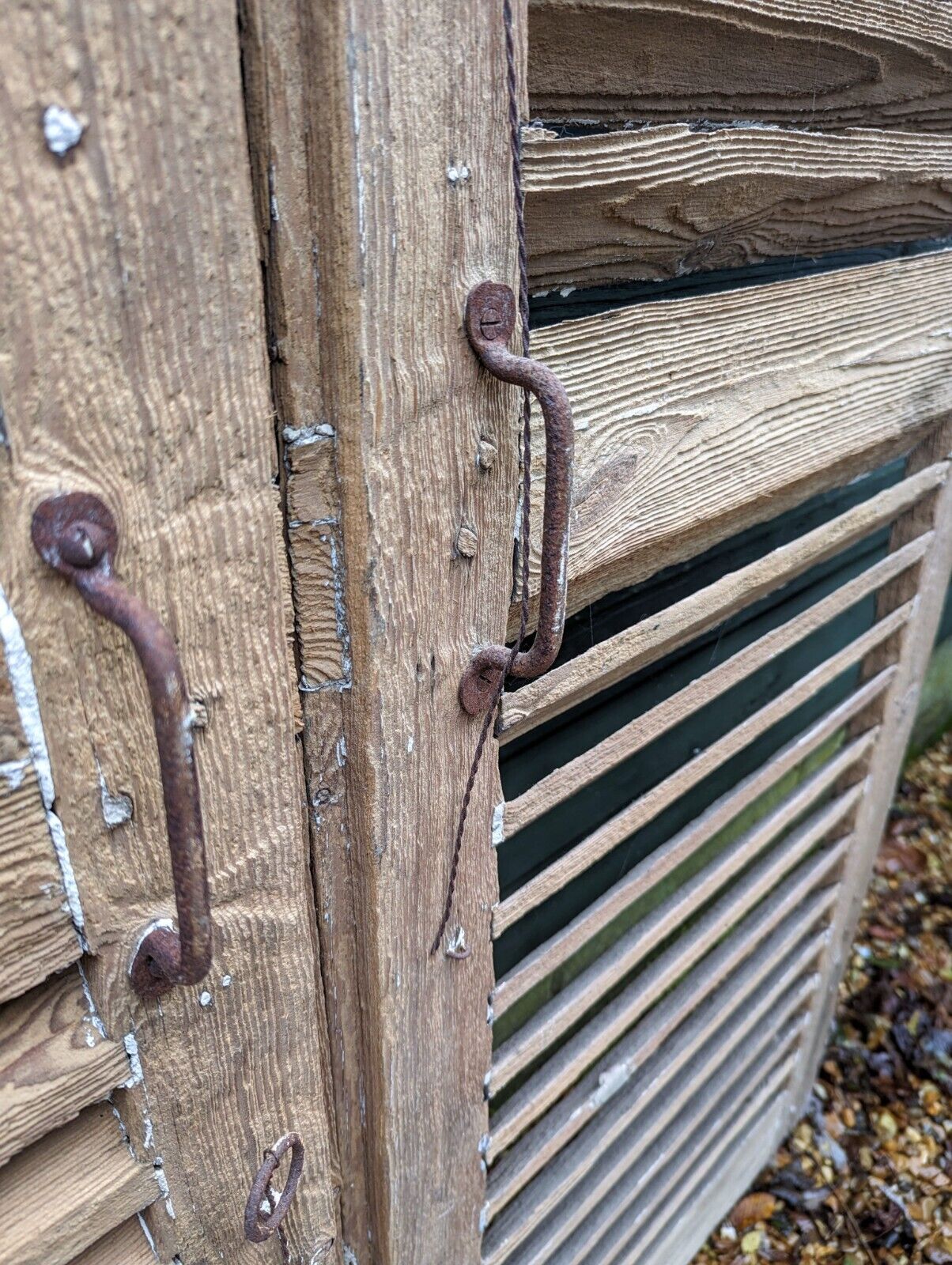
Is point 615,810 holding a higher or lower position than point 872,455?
lower

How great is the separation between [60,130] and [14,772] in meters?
0.34

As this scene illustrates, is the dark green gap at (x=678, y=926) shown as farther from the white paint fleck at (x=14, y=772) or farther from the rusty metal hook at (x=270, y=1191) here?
the white paint fleck at (x=14, y=772)

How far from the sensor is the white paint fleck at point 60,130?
39cm

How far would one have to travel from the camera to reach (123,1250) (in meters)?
0.70

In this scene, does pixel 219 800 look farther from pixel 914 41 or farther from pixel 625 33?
pixel 914 41

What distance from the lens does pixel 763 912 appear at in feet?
5.90

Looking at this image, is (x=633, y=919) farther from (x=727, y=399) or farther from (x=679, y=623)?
(x=727, y=399)

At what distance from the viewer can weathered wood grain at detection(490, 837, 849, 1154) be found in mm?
1172

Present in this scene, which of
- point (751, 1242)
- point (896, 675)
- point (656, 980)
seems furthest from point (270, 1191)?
point (751, 1242)

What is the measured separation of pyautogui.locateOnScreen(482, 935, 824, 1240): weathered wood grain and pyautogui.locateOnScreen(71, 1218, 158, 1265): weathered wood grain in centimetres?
55

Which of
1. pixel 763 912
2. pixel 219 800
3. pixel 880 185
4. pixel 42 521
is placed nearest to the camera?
pixel 42 521

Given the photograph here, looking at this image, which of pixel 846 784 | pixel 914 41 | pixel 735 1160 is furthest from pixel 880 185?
pixel 735 1160

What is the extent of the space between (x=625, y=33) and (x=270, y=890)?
774 mm

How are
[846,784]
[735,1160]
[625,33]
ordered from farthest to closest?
[735,1160]
[846,784]
[625,33]
